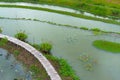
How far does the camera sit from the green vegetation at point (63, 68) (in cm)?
1452

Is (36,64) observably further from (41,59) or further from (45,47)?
(45,47)

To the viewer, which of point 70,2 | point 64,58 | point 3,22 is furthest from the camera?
point 70,2

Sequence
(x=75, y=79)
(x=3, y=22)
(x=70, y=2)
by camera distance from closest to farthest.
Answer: (x=75, y=79) → (x=3, y=22) → (x=70, y=2)

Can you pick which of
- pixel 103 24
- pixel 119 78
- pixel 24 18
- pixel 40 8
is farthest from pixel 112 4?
pixel 119 78

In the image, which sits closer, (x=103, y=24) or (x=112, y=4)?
(x=103, y=24)

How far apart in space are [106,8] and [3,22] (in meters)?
8.96

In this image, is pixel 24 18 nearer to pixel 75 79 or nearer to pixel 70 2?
pixel 70 2

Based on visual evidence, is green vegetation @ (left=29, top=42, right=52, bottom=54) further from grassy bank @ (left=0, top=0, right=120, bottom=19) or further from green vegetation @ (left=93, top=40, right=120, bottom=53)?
grassy bank @ (left=0, top=0, right=120, bottom=19)

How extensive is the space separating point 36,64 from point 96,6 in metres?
11.8

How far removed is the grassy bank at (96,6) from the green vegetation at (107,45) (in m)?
5.80

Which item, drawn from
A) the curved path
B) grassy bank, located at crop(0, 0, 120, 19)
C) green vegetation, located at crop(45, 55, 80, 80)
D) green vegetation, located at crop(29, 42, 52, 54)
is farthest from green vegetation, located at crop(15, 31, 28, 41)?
grassy bank, located at crop(0, 0, 120, 19)

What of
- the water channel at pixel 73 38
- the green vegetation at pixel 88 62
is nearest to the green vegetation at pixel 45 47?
the water channel at pixel 73 38

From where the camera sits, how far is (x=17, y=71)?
1483 centimetres

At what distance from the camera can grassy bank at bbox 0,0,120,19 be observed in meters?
24.2
